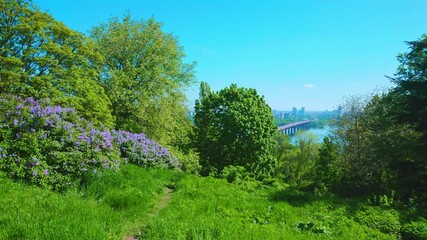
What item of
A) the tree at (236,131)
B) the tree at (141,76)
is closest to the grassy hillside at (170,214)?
the tree at (141,76)

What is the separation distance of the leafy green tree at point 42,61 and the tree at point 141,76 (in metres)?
5.89

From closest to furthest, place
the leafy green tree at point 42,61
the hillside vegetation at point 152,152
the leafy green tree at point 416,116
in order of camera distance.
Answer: the hillside vegetation at point 152,152 → the leafy green tree at point 42,61 → the leafy green tree at point 416,116

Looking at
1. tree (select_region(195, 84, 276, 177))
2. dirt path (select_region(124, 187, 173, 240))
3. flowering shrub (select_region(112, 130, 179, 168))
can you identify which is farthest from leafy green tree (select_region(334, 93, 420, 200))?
dirt path (select_region(124, 187, 173, 240))

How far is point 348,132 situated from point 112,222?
78.4ft

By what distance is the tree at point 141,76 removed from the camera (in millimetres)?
20922

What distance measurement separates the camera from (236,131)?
1008 inches

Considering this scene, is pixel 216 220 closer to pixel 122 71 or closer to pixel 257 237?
pixel 257 237

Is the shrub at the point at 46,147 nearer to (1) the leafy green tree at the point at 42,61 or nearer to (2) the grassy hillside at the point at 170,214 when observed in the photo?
(2) the grassy hillside at the point at 170,214

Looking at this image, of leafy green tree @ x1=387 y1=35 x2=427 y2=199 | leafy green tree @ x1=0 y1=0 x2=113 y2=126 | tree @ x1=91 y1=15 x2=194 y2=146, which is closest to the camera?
leafy green tree @ x1=0 y1=0 x2=113 y2=126

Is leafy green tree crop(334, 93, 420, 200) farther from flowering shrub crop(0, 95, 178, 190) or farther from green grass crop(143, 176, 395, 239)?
flowering shrub crop(0, 95, 178, 190)

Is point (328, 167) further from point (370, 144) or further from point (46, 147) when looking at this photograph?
point (46, 147)

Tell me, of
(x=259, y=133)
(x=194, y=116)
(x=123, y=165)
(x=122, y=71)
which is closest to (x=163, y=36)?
(x=122, y=71)

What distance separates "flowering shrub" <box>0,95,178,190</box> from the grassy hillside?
591 mm

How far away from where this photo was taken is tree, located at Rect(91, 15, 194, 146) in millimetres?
20922
